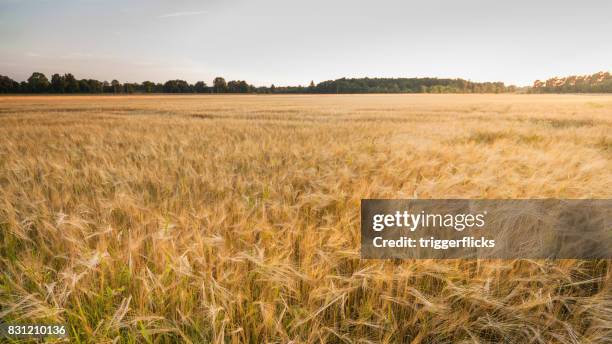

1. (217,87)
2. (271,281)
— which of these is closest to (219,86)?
(217,87)

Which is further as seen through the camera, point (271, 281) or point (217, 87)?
point (217, 87)

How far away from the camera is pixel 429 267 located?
141 cm

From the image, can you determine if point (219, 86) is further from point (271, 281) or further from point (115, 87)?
point (271, 281)

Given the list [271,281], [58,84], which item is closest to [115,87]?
[58,84]

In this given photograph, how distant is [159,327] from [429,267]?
1.14m

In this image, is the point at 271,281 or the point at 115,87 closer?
the point at 271,281

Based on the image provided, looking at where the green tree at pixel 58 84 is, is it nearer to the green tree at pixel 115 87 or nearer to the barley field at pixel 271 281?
the green tree at pixel 115 87

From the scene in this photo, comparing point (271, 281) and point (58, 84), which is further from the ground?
point (58, 84)

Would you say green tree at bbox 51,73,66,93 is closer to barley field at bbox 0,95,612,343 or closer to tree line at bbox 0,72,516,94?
tree line at bbox 0,72,516,94

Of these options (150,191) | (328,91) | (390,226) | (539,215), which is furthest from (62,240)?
(328,91)

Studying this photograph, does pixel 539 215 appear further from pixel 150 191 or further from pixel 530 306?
pixel 150 191

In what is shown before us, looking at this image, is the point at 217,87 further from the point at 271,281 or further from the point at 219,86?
the point at 271,281

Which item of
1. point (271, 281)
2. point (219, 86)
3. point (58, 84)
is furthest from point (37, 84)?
point (271, 281)

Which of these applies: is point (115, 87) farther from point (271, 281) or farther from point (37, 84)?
point (271, 281)
